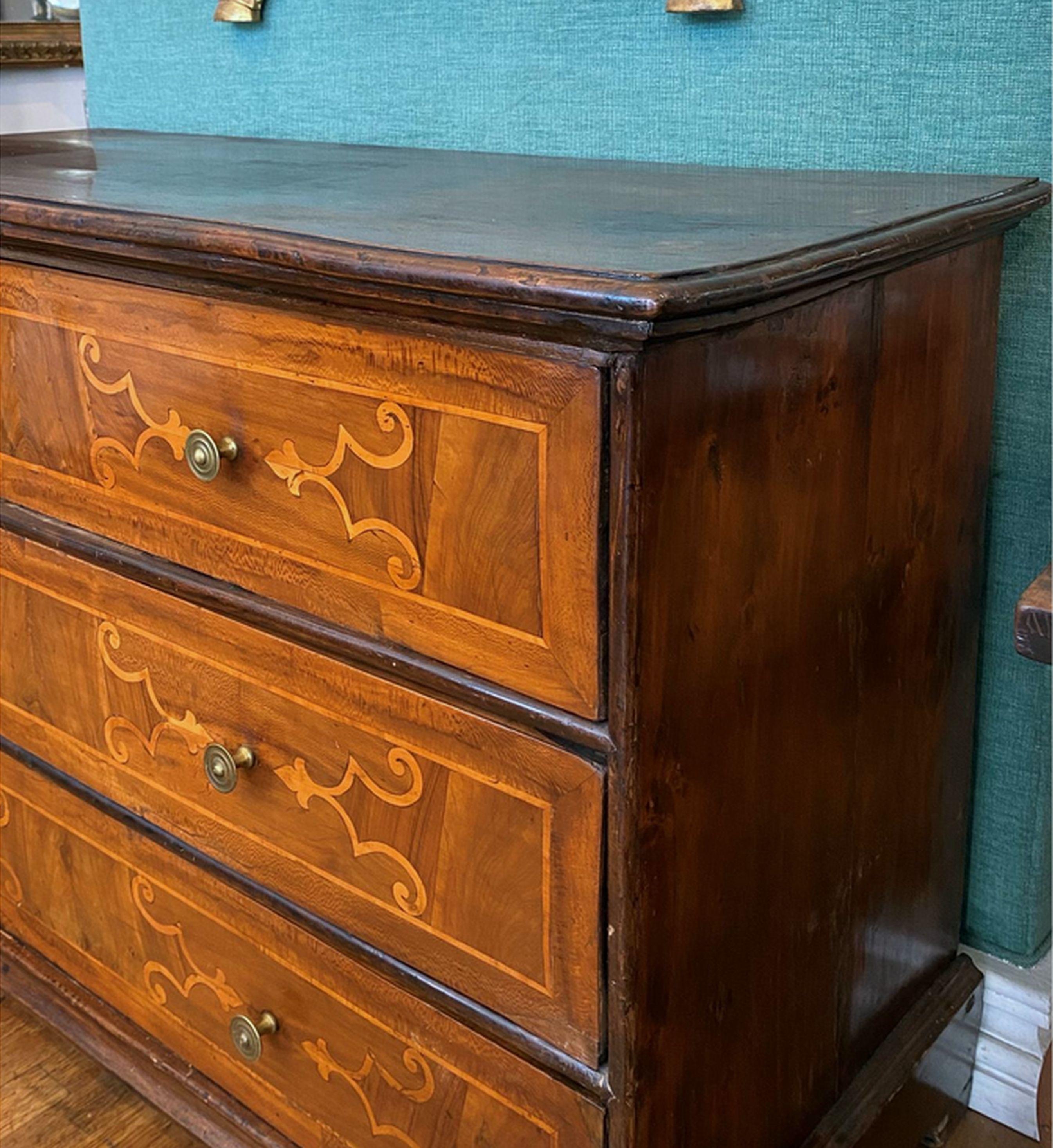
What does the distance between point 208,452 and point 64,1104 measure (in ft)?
2.68

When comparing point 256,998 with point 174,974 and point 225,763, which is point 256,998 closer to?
point 174,974

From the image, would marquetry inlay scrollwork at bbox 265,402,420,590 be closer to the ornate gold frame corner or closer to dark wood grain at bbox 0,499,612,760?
dark wood grain at bbox 0,499,612,760

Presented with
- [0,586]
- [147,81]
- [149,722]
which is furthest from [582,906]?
[147,81]

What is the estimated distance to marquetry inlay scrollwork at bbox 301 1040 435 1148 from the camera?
0.99 meters

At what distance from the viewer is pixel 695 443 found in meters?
0.74

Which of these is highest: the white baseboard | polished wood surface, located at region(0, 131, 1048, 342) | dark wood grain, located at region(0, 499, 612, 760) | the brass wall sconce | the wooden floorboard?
the brass wall sconce

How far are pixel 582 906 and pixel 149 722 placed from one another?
1.49 feet

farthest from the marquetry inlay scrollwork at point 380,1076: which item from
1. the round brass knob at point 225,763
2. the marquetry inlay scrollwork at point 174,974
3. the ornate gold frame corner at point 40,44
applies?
the ornate gold frame corner at point 40,44

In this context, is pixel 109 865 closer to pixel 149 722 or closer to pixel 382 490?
pixel 149 722

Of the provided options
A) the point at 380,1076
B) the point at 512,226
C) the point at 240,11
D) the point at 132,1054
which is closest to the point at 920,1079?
the point at 380,1076

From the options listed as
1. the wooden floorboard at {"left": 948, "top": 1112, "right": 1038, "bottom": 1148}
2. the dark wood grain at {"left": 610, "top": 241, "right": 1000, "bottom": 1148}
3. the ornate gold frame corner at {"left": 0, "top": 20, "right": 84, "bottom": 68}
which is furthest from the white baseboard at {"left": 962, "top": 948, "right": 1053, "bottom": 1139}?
the ornate gold frame corner at {"left": 0, "top": 20, "right": 84, "bottom": 68}

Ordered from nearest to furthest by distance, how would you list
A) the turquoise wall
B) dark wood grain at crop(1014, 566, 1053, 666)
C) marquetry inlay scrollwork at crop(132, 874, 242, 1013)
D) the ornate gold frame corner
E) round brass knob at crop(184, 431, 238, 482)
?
dark wood grain at crop(1014, 566, 1053, 666), round brass knob at crop(184, 431, 238, 482), the turquoise wall, marquetry inlay scrollwork at crop(132, 874, 242, 1013), the ornate gold frame corner

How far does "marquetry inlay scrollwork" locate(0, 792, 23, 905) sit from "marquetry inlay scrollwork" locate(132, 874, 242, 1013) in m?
0.22

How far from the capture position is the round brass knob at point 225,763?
1.01 meters
